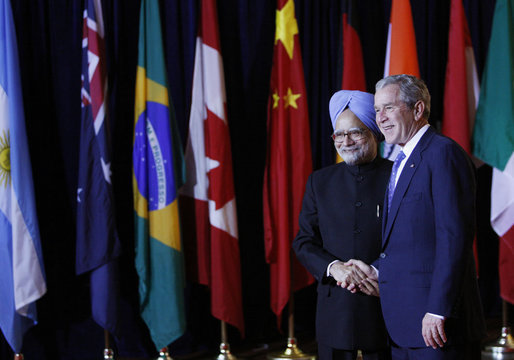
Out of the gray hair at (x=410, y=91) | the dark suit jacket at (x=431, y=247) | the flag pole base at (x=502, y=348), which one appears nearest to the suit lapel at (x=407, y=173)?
the dark suit jacket at (x=431, y=247)

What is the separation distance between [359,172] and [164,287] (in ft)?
5.94

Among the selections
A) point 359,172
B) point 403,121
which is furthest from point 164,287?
point 403,121

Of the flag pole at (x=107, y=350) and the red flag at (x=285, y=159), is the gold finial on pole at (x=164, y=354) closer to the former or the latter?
the flag pole at (x=107, y=350)

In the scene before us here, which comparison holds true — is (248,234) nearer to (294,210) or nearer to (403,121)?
(294,210)

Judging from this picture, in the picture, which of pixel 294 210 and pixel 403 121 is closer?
pixel 403 121

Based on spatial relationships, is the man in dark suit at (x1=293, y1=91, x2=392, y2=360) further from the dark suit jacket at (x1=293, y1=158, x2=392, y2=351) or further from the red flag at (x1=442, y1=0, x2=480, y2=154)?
the red flag at (x1=442, y1=0, x2=480, y2=154)

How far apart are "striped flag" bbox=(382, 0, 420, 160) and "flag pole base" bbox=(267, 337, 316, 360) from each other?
207 cm

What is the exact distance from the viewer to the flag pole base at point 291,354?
13.9 ft

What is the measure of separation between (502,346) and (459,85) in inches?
77.3

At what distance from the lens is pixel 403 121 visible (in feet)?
6.88

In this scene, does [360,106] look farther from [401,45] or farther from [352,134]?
[401,45]

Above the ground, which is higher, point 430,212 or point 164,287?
point 430,212

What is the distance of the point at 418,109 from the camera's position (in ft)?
6.90

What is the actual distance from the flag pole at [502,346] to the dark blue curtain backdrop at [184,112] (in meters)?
0.82
